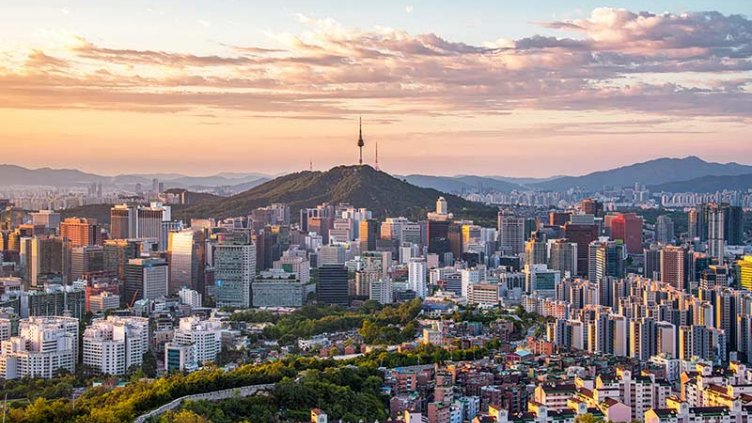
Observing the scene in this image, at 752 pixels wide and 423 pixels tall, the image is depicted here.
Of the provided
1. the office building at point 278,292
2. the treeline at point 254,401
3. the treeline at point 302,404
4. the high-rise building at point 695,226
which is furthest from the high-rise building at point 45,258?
the high-rise building at point 695,226

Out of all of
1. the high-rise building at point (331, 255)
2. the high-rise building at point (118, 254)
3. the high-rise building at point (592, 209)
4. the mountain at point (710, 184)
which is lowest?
the high-rise building at point (331, 255)

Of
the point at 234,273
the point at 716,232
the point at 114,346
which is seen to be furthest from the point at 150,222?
the point at 114,346

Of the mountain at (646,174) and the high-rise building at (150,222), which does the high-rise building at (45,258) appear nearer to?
the high-rise building at (150,222)

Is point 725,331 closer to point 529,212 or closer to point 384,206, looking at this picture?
point 384,206

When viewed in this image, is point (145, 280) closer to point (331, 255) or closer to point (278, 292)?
point (278, 292)

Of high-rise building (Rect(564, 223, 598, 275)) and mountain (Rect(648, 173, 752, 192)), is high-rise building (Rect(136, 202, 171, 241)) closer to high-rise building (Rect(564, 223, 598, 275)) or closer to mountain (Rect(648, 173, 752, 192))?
high-rise building (Rect(564, 223, 598, 275))

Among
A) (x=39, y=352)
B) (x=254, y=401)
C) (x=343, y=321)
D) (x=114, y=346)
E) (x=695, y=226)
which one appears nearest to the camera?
(x=254, y=401)
